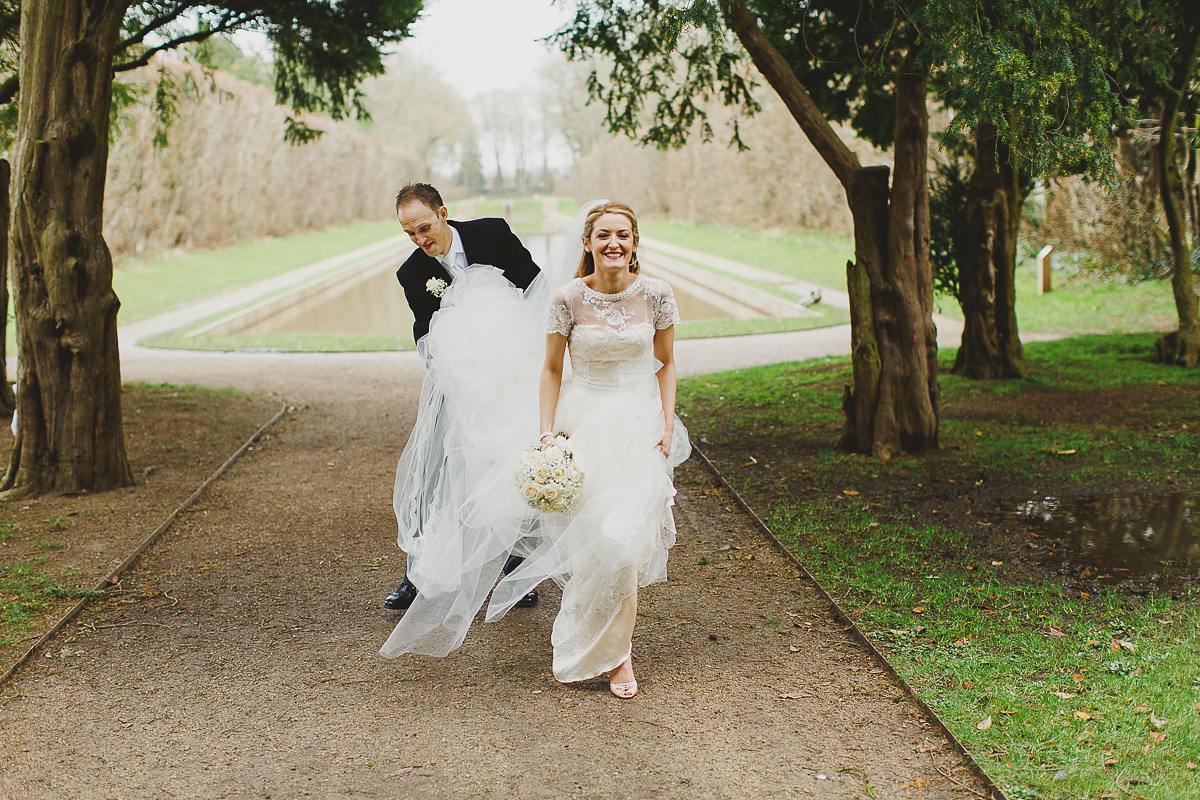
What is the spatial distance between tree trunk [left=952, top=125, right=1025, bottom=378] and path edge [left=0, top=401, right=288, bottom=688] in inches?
290

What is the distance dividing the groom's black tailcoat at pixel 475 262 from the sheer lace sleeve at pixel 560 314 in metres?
0.70

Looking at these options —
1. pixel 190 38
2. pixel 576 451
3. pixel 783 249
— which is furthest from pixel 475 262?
pixel 783 249

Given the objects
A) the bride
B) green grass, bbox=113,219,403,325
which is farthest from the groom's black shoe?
green grass, bbox=113,219,403,325

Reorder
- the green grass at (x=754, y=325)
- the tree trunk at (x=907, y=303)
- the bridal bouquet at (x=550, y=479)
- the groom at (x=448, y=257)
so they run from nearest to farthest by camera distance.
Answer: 1. the bridal bouquet at (x=550, y=479)
2. the groom at (x=448, y=257)
3. the tree trunk at (x=907, y=303)
4. the green grass at (x=754, y=325)

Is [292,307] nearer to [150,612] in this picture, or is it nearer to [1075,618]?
[150,612]

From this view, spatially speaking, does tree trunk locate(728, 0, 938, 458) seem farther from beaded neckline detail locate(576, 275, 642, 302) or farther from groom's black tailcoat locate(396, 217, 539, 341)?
beaded neckline detail locate(576, 275, 642, 302)

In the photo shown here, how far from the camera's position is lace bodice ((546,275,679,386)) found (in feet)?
13.1

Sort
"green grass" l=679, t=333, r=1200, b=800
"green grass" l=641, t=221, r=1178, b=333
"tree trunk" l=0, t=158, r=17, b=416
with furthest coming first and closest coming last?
"green grass" l=641, t=221, r=1178, b=333 → "tree trunk" l=0, t=158, r=17, b=416 → "green grass" l=679, t=333, r=1200, b=800

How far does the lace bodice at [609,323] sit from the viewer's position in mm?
3984

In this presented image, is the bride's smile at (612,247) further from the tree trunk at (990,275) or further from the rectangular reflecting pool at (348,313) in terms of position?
the rectangular reflecting pool at (348,313)

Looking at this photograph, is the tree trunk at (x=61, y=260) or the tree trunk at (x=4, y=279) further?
the tree trunk at (x=4, y=279)

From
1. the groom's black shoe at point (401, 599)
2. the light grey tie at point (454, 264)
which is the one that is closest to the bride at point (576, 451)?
the light grey tie at point (454, 264)

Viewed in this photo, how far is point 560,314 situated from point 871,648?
1949 mm

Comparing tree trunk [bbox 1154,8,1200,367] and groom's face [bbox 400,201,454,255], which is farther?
tree trunk [bbox 1154,8,1200,367]
